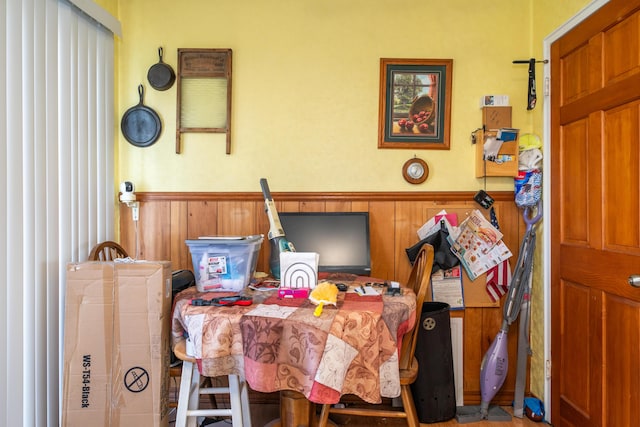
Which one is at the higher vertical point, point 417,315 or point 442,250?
point 442,250

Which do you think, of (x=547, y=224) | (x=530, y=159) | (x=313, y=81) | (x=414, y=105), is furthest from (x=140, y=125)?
(x=547, y=224)

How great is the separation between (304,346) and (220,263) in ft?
2.00

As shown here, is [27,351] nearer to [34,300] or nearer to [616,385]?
[34,300]

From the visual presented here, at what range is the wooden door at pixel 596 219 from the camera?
1.55 m

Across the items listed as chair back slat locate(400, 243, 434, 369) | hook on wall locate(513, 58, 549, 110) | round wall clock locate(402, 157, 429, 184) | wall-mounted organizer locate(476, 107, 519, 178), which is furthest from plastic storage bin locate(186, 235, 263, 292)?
hook on wall locate(513, 58, 549, 110)

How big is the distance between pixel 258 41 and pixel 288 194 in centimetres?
92

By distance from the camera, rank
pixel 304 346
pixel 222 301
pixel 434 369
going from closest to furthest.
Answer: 1. pixel 304 346
2. pixel 222 301
3. pixel 434 369

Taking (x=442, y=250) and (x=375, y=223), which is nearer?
(x=442, y=250)

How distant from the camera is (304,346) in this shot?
4.39 feet

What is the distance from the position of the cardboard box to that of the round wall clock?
1.43 m

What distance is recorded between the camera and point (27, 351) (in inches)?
64.7

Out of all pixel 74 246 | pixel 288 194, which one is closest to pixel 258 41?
pixel 288 194

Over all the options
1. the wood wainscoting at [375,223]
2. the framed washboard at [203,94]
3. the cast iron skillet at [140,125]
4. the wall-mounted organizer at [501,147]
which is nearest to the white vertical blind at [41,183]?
the cast iron skillet at [140,125]

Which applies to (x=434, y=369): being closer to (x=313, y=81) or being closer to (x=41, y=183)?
(x=313, y=81)
